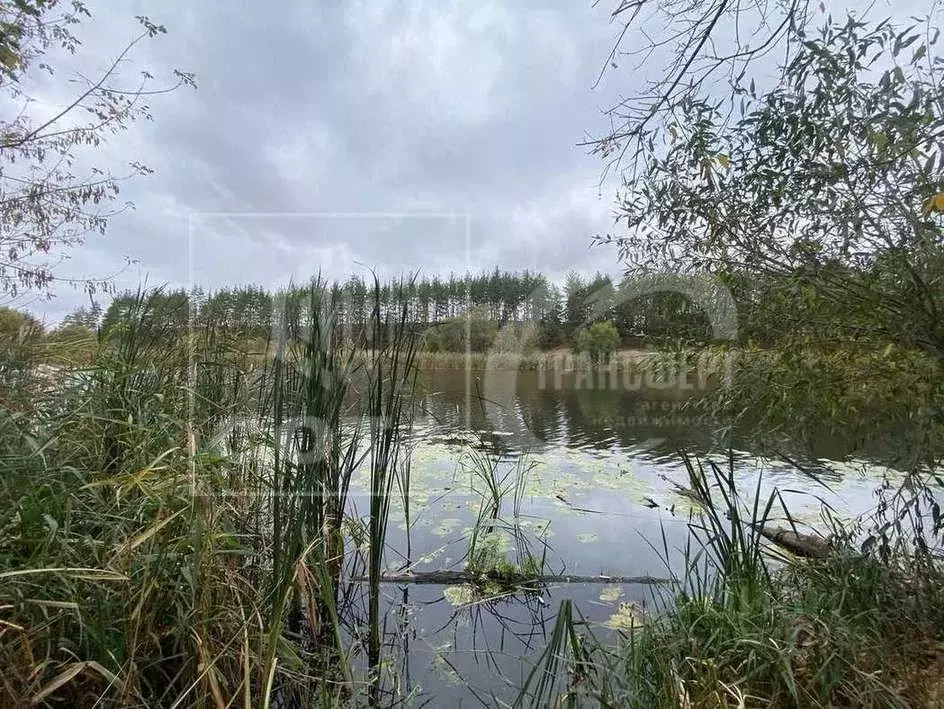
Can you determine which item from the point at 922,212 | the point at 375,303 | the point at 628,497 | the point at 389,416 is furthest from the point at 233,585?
the point at 628,497

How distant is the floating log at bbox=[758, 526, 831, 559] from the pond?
22 cm

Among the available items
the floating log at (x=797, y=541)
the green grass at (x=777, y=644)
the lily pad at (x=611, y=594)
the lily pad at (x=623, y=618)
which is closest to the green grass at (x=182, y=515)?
the green grass at (x=777, y=644)

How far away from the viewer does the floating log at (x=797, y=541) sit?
2326 millimetres

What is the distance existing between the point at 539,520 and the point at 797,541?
139cm

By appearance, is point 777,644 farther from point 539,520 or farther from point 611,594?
point 539,520

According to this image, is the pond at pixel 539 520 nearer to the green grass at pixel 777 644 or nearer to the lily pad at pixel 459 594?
the lily pad at pixel 459 594

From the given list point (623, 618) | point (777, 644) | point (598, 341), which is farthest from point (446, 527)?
point (598, 341)

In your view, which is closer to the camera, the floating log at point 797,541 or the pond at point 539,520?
the pond at point 539,520

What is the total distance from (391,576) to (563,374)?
8157mm

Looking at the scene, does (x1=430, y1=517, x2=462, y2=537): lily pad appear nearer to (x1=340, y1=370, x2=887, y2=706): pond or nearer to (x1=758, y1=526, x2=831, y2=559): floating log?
(x1=340, y1=370, x2=887, y2=706): pond

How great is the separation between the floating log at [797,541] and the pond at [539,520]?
225 mm

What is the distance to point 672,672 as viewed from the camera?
1339 millimetres

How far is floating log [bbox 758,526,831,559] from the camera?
2326mm

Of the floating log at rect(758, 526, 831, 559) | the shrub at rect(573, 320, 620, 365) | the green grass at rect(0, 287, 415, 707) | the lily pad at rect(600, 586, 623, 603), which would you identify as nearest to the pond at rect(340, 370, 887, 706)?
the lily pad at rect(600, 586, 623, 603)
